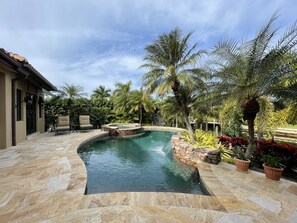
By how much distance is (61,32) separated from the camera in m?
11.2

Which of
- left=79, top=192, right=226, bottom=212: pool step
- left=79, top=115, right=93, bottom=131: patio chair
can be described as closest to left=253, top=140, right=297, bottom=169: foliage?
left=79, top=192, right=226, bottom=212: pool step

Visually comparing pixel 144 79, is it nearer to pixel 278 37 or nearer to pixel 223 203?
pixel 278 37

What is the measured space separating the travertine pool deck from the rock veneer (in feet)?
4.49

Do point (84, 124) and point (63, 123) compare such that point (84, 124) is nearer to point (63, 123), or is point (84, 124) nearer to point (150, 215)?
point (63, 123)

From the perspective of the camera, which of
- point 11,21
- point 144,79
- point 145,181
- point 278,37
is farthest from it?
point 144,79

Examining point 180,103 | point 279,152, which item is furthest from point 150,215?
point 180,103

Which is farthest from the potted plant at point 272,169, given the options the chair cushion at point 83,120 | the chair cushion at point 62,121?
the chair cushion at point 83,120

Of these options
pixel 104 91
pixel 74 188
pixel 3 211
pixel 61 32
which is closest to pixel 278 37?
pixel 74 188

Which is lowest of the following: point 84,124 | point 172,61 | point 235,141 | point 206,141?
point 235,141

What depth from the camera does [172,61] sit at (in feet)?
29.6

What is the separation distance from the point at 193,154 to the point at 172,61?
16.0ft

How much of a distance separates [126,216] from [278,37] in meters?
6.53

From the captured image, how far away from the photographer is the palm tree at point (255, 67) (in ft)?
17.1

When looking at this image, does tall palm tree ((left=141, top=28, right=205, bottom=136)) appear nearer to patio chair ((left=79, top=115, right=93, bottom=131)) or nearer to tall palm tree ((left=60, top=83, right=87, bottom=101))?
patio chair ((left=79, top=115, right=93, bottom=131))
